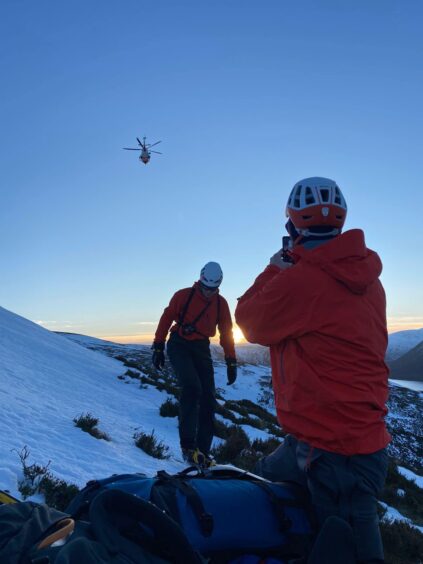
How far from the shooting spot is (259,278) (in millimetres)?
3008

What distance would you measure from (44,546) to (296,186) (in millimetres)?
2405

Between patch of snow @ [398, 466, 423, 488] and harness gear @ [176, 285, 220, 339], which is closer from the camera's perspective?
harness gear @ [176, 285, 220, 339]

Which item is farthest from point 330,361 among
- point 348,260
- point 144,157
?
point 144,157

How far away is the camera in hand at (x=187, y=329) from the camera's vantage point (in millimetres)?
6438

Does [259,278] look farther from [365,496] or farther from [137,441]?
[137,441]

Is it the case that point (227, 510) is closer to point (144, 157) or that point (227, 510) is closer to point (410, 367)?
point (144, 157)

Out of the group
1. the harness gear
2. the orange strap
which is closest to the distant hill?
the harness gear

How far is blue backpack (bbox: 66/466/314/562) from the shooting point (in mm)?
2258

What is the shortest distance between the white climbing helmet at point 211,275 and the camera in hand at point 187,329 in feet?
2.04

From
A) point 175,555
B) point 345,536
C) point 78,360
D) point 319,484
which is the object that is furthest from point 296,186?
point 78,360

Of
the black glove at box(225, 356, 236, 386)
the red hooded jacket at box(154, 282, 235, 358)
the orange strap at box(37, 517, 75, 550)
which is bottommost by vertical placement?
the orange strap at box(37, 517, 75, 550)

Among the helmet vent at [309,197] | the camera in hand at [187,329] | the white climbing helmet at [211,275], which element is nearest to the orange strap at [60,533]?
the helmet vent at [309,197]

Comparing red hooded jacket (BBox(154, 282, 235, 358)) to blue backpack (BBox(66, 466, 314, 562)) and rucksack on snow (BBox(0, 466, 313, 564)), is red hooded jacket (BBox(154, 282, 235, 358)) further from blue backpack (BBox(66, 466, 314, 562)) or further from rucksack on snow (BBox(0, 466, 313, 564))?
blue backpack (BBox(66, 466, 314, 562))

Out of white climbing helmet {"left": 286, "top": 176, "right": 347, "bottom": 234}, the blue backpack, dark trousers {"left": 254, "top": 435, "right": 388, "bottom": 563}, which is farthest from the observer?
white climbing helmet {"left": 286, "top": 176, "right": 347, "bottom": 234}
